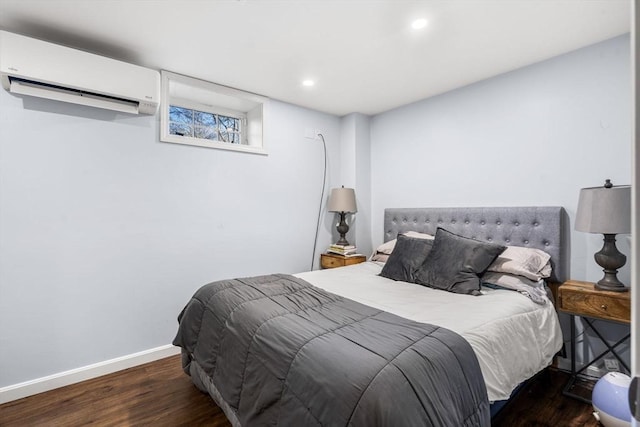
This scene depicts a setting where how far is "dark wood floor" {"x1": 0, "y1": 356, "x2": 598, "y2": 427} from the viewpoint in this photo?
183 cm

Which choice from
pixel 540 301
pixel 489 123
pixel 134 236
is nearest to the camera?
pixel 540 301

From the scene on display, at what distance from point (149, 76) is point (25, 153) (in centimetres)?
99

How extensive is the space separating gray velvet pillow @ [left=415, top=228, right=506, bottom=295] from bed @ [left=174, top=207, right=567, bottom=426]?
34 millimetres

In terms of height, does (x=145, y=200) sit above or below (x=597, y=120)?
below

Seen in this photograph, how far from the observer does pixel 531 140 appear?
2553mm

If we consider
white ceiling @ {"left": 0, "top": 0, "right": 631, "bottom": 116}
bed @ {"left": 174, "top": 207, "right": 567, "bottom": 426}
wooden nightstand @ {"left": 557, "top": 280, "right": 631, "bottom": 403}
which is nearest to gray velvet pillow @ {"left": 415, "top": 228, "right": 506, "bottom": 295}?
bed @ {"left": 174, "top": 207, "right": 567, "bottom": 426}

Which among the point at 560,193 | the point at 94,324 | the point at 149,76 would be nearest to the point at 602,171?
the point at 560,193

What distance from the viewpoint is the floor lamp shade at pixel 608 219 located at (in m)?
1.88

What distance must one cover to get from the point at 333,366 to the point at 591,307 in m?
1.88

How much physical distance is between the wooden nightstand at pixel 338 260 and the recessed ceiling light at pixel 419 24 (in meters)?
2.25

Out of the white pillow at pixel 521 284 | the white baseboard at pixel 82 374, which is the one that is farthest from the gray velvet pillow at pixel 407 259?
the white baseboard at pixel 82 374

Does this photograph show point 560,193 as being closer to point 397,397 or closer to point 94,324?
point 397,397

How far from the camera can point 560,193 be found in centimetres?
241

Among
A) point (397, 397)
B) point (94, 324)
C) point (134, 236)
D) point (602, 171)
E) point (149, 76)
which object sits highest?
point (149, 76)
